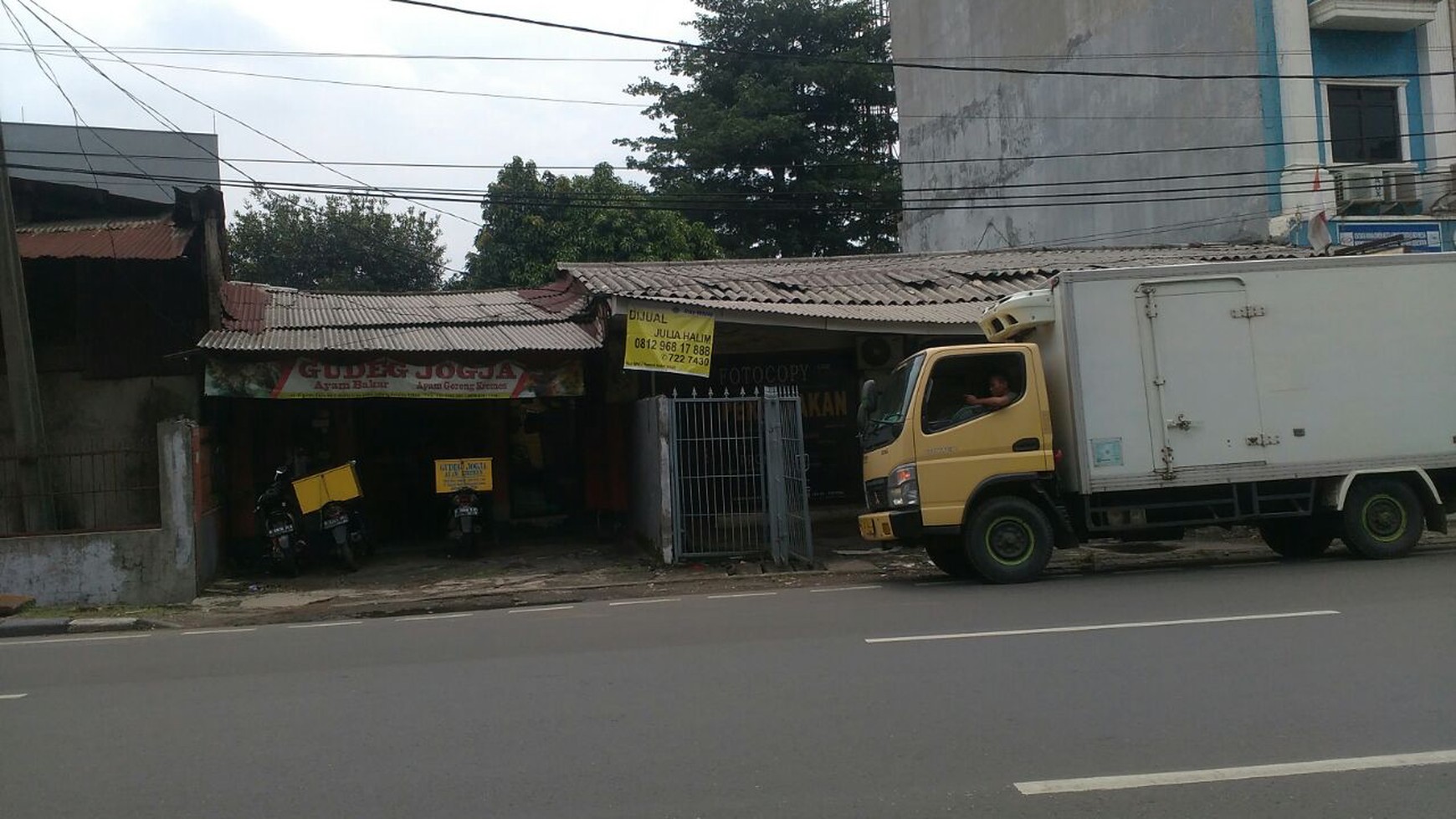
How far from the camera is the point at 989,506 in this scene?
10.4 metres

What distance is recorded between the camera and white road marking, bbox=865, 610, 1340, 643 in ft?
24.9

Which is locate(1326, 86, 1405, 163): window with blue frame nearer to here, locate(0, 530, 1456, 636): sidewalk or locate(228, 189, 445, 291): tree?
locate(0, 530, 1456, 636): sidewalk

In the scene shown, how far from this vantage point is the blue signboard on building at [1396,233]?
18562mm

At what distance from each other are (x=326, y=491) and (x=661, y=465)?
440 centimetres

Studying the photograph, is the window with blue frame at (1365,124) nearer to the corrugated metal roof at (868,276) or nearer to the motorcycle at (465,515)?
the corrugated metal roof at (868,276)

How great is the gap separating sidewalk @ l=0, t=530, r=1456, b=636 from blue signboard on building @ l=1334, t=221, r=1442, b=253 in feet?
24.3

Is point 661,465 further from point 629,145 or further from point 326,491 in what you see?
point 629,145

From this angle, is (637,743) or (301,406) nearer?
(637,743)

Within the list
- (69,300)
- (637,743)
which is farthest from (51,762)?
(69,300)

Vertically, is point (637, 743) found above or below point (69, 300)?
below

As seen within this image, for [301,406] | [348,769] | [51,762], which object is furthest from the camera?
[301,406]

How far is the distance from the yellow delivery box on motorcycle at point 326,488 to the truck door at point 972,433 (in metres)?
7.48

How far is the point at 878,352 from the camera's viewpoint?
16047 mm

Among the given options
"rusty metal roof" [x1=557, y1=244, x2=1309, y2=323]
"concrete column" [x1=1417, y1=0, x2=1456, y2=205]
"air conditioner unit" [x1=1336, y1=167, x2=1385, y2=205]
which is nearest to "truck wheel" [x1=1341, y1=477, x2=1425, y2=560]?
"rusty metal roof" [x1=557, y1=244, x2=1309, y2=323]
